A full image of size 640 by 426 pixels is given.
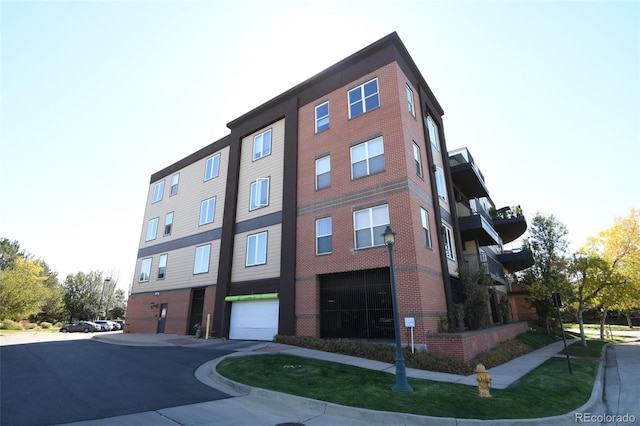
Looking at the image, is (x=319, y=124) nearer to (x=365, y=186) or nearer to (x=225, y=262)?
(x=365, y=186)

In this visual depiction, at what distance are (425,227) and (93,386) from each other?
13290 mm

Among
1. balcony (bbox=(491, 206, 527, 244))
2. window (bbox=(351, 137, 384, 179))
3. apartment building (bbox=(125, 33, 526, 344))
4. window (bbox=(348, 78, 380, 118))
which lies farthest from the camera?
balcony (bbox=(491, 206, 527, 244))

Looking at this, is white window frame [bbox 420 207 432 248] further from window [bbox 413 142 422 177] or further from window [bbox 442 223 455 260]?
window [bbox 442 223 455 260]

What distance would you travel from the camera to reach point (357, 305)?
14422mm

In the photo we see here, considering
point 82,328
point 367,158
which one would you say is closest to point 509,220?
point 367,158

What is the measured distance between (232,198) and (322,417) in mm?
16837

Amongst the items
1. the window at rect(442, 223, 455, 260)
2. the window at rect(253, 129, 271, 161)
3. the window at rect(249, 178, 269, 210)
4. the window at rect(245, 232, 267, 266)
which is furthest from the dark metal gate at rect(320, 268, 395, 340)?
the window at rect(253, 129, 271, 161)

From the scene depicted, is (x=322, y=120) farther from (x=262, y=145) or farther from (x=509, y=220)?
(x=509, y=220)

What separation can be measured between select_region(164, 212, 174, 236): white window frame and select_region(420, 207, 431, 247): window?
2056 cm

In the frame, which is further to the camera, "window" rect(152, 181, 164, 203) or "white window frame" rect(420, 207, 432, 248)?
"window" rect(152, 181, 164, 203)

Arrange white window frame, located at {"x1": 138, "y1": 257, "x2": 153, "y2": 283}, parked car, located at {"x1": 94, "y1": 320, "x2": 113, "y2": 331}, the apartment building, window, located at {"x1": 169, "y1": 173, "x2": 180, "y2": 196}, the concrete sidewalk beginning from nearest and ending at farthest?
the concrete sidewalk
the apartment building
white window frame, located at {"x1": 138, "y1": 257, "x2": 153, "y2": 283}
window, located at {"x1": 169, "y1": 173, "x2": 180, "y2": 196}
parked car, located at {"x1": 94, "y1": 320, "x2": 113, "y2": 331}

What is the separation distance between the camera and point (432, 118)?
20.7 metres

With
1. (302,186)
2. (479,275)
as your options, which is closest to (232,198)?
(302,186)

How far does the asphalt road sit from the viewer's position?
637 cm
